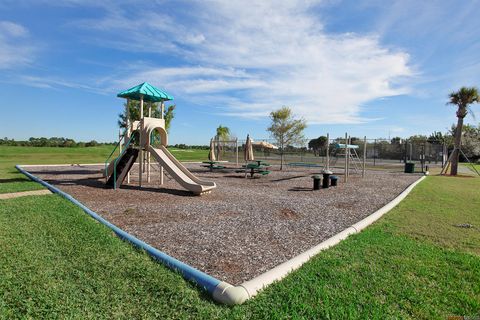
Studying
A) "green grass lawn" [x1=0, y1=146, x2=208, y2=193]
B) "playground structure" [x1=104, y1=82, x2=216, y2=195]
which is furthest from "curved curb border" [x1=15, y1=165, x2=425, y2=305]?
"green grass lawn" [x1=0, y1=146, x2=208, y2=193]

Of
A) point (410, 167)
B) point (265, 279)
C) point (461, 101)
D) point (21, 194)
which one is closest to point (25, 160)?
point (21, 194)

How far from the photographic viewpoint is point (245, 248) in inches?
178

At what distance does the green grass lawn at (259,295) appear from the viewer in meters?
2.78

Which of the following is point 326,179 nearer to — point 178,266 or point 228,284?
point 178,266

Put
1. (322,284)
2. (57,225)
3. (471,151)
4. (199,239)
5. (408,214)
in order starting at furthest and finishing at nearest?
(471,151), (408,214), (57,225), (199,239), (322,284)

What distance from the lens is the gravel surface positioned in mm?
4191

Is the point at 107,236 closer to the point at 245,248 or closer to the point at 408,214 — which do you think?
the point at 245,248

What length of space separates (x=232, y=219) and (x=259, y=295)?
3239 mm

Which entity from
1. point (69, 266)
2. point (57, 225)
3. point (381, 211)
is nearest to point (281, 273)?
point (69, 266)

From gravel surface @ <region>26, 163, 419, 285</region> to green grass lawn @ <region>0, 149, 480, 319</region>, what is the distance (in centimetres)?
56

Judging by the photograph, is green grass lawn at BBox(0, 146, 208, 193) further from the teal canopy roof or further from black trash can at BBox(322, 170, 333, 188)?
black trash can at BBox(322, 170, 333, 188)

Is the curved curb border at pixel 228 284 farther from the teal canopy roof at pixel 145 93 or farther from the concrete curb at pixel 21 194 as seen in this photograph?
the teal canopy roof at pixel 145 93

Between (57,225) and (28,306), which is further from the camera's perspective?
(57,225)

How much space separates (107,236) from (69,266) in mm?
1187
